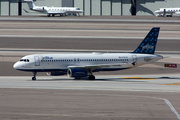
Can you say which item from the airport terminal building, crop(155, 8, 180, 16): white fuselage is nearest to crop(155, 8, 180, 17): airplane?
crop(155, 8, 180, 16): white fuselage

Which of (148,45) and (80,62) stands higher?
(148,45)

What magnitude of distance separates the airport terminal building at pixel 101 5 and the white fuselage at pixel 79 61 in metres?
116

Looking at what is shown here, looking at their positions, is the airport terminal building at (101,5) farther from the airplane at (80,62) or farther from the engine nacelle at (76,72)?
the engine nacelle at (76,72)

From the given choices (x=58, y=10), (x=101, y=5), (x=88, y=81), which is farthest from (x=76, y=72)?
(x=101, y=5)

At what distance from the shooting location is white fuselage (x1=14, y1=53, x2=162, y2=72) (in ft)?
149

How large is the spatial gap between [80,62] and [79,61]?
21 cm

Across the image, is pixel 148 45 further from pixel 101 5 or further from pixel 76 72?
pixel 101 5

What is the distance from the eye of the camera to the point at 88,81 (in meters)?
44.9

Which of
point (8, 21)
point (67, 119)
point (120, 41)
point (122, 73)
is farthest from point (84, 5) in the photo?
point (67, 119)

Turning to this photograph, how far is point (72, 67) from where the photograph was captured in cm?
4650

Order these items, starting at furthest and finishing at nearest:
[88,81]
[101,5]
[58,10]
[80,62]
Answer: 1. [101,5]
2. [58,10]
3. [80,62]
4. [88,81]

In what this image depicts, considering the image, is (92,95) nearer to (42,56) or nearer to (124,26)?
(42,56)

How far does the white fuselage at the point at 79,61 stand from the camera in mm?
45312

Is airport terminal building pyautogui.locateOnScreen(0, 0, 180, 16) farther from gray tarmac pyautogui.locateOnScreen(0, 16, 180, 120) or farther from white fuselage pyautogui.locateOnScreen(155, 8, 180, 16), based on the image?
gray tarmac pyautogui.locateOnScreen(0, 16, 180, 120)
